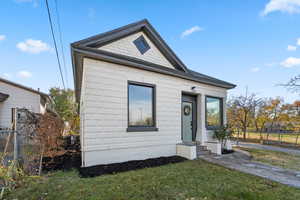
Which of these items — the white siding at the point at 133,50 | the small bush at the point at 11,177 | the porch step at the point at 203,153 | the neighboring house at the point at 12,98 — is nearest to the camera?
the small bush at the point at 11,177

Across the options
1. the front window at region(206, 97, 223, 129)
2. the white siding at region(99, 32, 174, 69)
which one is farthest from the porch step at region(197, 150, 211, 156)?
the white siding at region(99, 32, 174, 69)

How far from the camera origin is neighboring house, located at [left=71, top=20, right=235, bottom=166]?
15.9 feet

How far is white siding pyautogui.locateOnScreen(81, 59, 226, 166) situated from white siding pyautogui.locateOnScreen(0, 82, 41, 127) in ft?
31.2

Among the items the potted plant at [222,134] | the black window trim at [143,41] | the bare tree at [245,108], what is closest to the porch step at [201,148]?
the potted plant at [222,134]

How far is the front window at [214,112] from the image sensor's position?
27.0ft

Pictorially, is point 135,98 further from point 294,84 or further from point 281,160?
point 294,84

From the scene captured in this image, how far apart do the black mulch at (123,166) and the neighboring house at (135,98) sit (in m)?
0.23

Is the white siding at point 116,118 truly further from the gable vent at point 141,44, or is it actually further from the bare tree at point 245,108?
the bare tree at point 245,108

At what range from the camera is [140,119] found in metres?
5.85

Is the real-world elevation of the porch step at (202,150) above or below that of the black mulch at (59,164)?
below

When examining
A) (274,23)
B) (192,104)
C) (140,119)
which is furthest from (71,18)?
(274,23)

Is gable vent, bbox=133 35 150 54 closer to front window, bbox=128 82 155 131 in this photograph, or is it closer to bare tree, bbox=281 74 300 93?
front window, bbox=128 82 155 131

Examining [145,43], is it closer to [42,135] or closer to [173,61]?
[173,61]

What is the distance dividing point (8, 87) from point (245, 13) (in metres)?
16.8
